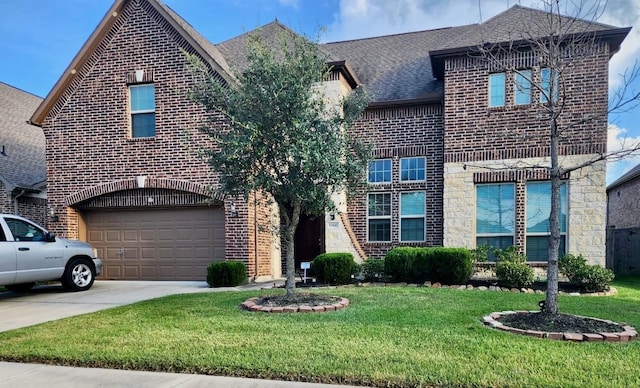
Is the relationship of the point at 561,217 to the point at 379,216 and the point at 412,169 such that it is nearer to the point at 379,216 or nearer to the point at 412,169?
the point at 412,169

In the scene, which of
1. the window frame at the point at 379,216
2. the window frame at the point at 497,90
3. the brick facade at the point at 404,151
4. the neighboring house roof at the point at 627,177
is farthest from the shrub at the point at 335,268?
the neighboring house roof at the point at 627,177

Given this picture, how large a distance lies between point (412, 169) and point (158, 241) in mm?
7486

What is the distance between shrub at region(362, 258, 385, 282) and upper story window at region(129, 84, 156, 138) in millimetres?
6864

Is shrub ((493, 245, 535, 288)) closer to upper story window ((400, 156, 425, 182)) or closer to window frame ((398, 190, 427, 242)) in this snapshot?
window frame ((398, 190, 427, 242))

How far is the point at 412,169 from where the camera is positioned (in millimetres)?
11594

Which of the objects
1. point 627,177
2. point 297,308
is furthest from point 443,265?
point 627,177

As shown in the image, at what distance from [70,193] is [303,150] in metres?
8.89

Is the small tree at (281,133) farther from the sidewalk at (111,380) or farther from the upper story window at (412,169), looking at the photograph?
the upper story window at (412,169)

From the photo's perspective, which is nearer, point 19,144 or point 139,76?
point 139,76

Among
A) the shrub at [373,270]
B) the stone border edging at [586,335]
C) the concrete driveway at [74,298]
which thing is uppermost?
the stone border edging at [586,335]

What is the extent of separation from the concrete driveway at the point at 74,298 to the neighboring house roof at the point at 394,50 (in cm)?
510

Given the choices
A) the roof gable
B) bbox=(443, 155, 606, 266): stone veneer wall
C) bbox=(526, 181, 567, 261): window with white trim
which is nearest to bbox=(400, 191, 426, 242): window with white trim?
bbox=(443, 155, 606, 266): stone veneer wall

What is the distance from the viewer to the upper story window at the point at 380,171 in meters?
11.8

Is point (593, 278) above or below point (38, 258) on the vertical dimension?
below
